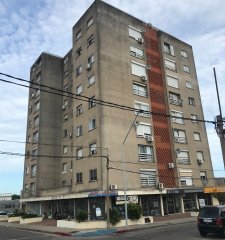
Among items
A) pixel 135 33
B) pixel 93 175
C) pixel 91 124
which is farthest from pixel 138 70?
pixel 93 175

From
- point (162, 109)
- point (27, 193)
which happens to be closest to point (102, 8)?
point (162, 109)

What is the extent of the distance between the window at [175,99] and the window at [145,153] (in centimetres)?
906

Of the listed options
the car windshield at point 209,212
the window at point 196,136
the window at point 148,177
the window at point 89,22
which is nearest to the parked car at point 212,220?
the car windshield at point 209,212

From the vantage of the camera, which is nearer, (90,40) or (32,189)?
(90,40)

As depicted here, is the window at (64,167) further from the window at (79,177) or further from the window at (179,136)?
the window at (179,136)

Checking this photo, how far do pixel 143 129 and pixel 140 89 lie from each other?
5702 mm

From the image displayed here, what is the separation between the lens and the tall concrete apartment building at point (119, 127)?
123 ft

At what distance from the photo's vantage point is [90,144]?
38.6 meters

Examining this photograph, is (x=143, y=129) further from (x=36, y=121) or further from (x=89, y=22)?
(x=36, y=121)

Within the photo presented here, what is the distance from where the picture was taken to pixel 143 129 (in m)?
41.0

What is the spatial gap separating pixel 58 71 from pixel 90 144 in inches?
847

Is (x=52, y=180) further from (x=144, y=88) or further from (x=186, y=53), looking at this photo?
(x=186, y=53)

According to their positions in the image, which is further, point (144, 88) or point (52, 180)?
point (52, 180)

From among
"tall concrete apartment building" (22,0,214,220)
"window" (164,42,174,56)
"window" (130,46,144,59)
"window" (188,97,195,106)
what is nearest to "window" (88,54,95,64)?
"tall concrete apartment building" (22,0,214,220)
